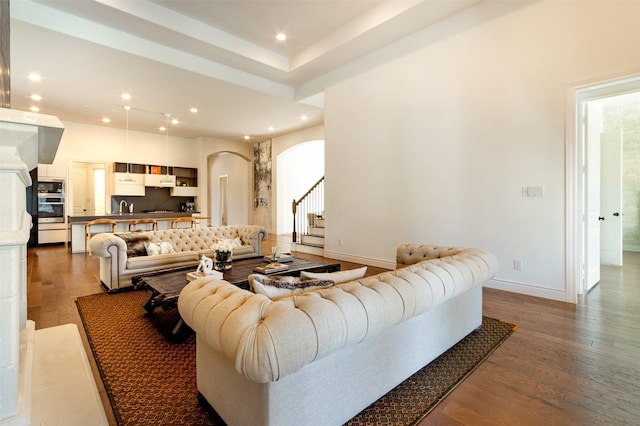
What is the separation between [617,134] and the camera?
17.0ft

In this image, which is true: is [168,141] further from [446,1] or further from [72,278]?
[446,1]

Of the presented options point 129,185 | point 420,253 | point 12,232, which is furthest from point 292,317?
point 129,185

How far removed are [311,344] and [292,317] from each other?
0.14 m

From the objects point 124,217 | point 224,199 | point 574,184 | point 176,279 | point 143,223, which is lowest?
point 176,279

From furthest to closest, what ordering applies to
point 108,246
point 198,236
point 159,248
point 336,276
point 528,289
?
point 198,236 → point 159,248 → point 108,246 → point 528,289 → point 336,276

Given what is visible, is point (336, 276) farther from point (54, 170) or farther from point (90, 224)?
point (54, 170)

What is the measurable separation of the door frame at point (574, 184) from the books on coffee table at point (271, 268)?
3430 mm

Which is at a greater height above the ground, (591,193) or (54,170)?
(54,170)

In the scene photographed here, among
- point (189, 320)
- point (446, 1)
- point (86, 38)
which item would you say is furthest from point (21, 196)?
point (446, 1)

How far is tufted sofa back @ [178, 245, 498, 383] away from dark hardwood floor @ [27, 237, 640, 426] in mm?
700

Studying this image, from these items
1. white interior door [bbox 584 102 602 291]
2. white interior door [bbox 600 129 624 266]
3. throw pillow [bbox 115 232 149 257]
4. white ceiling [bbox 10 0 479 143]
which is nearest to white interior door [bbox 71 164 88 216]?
white ceiling [bbox 10 0 479 143]

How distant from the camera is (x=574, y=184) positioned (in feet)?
12.0

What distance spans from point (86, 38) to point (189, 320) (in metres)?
5.13

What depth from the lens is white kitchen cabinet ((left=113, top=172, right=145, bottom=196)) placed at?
9.35 metres
